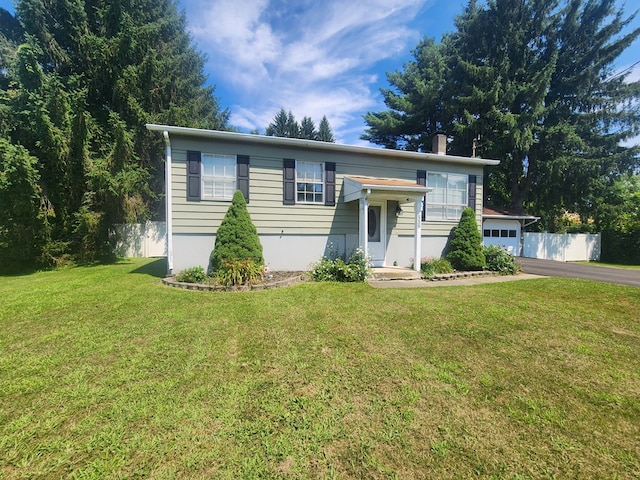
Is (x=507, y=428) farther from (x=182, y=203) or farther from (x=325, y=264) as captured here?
(x=182, y=203)

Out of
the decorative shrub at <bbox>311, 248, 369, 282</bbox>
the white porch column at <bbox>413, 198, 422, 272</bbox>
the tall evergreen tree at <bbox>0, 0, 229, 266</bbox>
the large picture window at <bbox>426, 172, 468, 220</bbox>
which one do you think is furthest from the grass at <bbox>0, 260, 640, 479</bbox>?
the tall evergreen tree at <bbox>0, 0, 229, 266</bbox>

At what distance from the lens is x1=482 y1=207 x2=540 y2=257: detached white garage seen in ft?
48.3

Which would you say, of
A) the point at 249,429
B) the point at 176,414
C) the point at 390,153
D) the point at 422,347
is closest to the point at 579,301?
the point at 422,347

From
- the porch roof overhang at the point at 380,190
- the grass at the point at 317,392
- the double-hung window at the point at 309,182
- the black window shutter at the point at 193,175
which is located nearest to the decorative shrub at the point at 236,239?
the black window shutter at the point at 193,175

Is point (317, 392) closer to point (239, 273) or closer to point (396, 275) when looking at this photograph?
point (239, 273)

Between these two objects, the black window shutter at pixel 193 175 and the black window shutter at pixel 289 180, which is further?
the black window shutter at pixel 289 180

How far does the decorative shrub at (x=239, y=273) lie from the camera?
6.72 meters

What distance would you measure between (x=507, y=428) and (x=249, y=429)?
202cm

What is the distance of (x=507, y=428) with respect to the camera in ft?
7.31

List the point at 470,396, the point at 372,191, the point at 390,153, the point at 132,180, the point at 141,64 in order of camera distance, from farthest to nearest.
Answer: the point at 141,64 → the point at 132,180 → the point at 390,153 → the point at 372,191 → the point at 470,396

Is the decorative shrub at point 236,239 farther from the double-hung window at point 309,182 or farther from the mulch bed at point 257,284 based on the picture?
the double-hung window at point 309,182

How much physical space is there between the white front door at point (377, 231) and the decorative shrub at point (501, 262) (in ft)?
11.8

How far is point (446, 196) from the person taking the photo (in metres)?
10.4

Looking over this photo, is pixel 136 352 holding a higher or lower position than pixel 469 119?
lower
